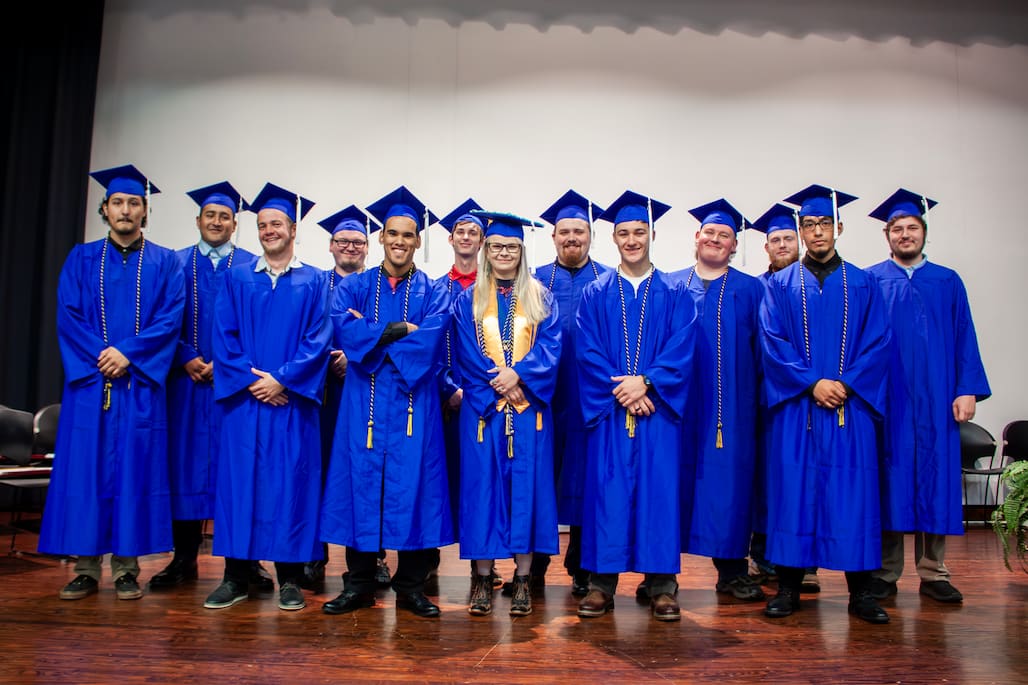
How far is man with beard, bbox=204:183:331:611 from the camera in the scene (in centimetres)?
409

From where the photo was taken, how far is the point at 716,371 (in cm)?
456

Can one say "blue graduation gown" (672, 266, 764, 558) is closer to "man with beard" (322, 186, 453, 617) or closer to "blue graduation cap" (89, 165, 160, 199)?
"man with beard" (322, 186, 453, 617)

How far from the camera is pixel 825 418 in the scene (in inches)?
161

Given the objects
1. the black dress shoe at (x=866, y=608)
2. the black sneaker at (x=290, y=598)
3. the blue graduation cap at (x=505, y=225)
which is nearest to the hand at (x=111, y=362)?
the black sneaker at (x=290, y=598)

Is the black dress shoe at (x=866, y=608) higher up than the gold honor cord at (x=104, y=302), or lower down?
lower down

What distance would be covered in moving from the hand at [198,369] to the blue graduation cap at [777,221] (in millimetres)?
3314

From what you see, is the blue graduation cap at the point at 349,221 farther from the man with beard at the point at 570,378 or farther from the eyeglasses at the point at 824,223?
the eyeglasses at the point at 824,223

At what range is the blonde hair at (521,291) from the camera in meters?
4.21

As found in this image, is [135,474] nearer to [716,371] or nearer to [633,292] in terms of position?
[633,292]

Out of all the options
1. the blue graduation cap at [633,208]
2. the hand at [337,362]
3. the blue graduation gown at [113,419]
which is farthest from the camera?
the hand at [337,362]

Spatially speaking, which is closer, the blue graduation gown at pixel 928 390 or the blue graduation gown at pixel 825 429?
the blue graduation gown at pixel 825 429

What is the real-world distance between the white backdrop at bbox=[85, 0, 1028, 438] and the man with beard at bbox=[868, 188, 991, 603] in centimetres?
336

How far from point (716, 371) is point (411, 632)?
2.06m

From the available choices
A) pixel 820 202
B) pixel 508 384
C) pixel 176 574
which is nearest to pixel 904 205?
pixel 820 202
